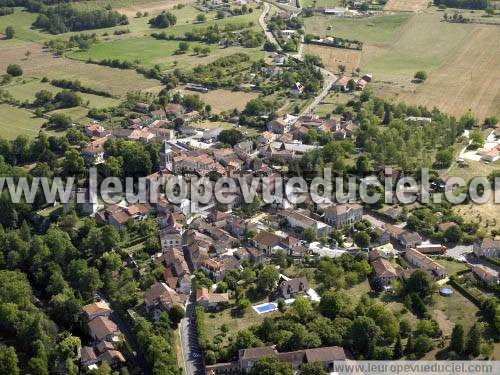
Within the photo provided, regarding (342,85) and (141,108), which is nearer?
(141,108)

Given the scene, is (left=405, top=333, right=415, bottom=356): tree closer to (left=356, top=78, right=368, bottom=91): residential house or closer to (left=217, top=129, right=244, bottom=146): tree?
(left=217, top=129, right=244, bottom=146): tree

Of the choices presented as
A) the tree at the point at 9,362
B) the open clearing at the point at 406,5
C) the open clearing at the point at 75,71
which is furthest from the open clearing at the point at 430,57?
the tree at the point at 9,362

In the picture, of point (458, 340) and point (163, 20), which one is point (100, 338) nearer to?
point (458, 340)

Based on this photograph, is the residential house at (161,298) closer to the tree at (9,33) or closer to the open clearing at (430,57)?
the open clearing at (430,57)

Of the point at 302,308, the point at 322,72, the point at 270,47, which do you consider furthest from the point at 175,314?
the point at 270,47

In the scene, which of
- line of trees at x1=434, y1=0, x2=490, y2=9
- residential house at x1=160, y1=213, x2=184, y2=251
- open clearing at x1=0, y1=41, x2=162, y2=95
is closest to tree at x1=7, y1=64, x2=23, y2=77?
open clearing at x1=0, y1=41, x2=162, y2=95

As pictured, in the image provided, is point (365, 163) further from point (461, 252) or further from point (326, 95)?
point (326, 95)
